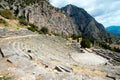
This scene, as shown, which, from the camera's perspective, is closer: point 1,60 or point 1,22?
point 1,60

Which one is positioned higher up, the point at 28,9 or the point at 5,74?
the point at 28,9

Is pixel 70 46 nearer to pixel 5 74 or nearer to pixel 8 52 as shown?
pixel 8 52

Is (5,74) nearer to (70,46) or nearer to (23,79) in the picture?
(23,79)

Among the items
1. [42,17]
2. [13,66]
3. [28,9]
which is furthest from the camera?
[42,17]

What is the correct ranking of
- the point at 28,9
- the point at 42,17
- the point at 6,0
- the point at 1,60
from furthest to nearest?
the point at 42,17 < the point at 28,9 < the point at 6,0 < the point at 1,60

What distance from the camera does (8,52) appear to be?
27391 millimetres

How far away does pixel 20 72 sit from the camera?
19.9 metres

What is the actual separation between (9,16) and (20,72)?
5441 cm

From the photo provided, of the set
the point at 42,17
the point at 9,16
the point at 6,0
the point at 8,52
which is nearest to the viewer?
the point at 8,52

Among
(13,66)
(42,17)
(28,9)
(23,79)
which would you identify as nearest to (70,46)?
(13,66)

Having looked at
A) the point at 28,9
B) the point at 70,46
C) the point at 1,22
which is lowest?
the point at 70,46

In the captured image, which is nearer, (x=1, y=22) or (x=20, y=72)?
(x=20, y=72)

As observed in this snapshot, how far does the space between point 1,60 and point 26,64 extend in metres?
3.15

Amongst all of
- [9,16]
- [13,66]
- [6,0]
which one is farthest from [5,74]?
[6,0]
